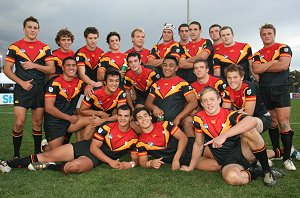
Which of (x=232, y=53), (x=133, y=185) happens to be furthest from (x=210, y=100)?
(x=232, y=53)

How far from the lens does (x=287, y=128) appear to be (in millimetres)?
5191

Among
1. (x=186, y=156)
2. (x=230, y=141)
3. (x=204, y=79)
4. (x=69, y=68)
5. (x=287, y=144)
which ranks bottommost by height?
(x=186, y=156)

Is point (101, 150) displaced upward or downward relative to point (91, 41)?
downward

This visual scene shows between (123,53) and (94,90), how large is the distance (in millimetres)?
1195

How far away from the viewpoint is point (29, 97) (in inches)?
217

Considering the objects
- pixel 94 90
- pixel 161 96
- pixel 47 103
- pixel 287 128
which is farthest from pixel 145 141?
pixel 287 128

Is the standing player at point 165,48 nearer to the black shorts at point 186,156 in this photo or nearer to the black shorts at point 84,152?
the black shorts at point 186,156

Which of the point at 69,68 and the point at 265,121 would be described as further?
the point at 69,68

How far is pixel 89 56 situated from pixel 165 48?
1.53 meters

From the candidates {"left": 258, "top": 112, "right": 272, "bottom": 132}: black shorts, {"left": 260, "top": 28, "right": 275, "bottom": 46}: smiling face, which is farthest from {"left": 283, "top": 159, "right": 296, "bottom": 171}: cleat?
{"left": 260, "top": 28, "right": 275, "bottom": 46}: smiling face

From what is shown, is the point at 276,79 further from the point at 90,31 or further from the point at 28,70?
the point at 28,70

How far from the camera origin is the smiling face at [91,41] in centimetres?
620

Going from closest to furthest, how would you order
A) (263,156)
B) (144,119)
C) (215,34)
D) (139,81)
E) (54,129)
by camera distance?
(263,156)
(144,119)
(54,129)
(139,81)
(215,34)

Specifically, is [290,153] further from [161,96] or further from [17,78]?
[17,78]
